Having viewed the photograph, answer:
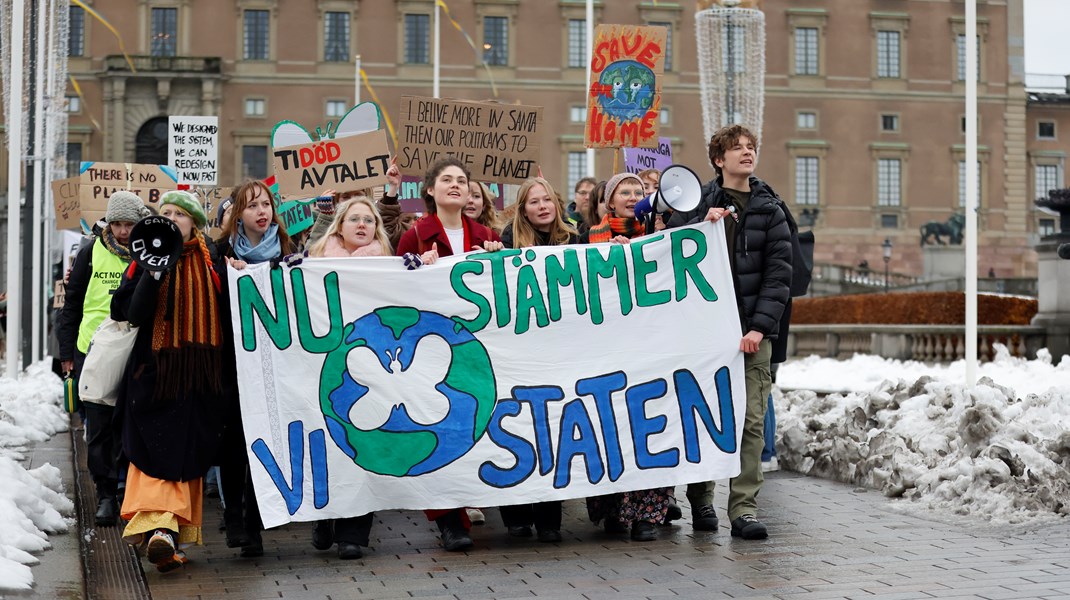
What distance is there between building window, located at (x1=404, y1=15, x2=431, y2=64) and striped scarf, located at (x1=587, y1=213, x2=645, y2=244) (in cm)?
5226

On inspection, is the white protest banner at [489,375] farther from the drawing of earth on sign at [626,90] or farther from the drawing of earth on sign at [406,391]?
the drawing of earth on sign at [626,90]

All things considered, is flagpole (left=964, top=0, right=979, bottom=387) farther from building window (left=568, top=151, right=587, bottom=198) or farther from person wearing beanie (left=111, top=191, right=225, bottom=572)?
building window (left=568, top=151, right=587, bottom=198)

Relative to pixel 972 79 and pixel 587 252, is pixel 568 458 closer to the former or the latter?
pixel 587 252

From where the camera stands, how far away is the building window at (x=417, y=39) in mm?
59062

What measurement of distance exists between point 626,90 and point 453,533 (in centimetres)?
697

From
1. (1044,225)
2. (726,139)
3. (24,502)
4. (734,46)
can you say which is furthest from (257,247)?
(1044,225)

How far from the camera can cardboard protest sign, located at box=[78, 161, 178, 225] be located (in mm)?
14742

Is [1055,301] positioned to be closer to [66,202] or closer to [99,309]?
[66,202]

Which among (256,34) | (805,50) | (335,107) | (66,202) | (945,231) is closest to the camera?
(66,202)

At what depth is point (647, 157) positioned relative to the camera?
1397cm

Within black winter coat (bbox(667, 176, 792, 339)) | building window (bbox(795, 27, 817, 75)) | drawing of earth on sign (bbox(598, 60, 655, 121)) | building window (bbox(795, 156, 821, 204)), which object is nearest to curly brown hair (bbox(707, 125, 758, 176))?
black winter coat (bbox(667, 176, 792, 339))

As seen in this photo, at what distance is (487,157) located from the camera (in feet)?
35.7

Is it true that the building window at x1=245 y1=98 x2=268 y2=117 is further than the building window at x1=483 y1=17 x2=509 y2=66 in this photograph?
No

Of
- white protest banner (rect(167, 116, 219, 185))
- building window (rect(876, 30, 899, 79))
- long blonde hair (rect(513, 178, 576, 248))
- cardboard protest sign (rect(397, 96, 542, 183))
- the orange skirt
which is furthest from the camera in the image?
building window (rect(876, 30, 899, 79))
